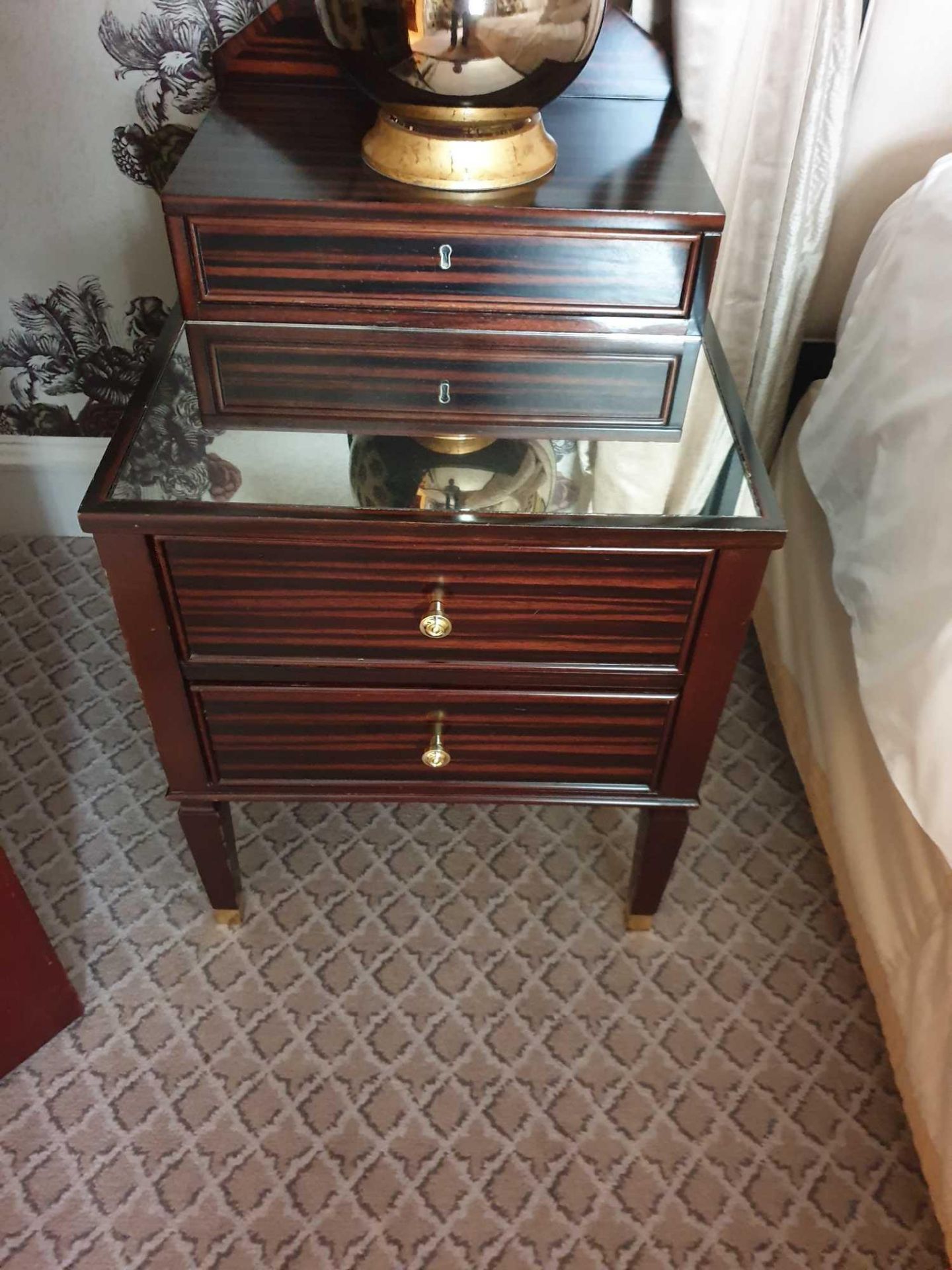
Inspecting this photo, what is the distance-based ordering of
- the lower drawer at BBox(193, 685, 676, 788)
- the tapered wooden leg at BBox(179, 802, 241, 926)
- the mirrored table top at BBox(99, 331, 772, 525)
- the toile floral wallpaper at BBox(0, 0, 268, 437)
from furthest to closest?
the toile floral wallpaper at BBox(0, 0, 268, 437)
the tapered wooden leg at BBox(179, 802, 241, 926)
the lower drawer at BBox(193, 685, 676, 788)
the mirrored table top at BBox(99, 331, 772, 525)

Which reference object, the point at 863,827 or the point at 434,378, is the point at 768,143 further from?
the point at 863,827

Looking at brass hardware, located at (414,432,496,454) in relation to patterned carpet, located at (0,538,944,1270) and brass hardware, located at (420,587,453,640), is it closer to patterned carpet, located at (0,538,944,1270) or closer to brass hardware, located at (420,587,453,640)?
brass hardware, located at (420,587,453,640)

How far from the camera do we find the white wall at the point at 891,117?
39.0 inches

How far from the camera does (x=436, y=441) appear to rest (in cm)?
74

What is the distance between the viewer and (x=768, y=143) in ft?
3.27

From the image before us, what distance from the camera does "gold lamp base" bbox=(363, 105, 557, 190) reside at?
0.79 metres

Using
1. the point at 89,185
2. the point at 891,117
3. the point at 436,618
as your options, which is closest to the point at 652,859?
the point at 436,618

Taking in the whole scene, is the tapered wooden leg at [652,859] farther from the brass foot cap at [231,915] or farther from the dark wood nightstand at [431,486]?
the brass foot cap at [231,915]

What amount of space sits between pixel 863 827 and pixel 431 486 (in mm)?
578

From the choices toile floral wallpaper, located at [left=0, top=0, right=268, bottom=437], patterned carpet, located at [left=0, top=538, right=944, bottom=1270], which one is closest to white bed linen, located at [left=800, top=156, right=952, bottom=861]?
patterned carpet, located at [left=0, top=538, right=944, bottom=1270]

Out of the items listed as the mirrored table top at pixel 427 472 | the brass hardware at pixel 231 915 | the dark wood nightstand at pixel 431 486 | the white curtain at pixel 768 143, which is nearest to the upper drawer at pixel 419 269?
the dark wood nightstand at pixel 431 486

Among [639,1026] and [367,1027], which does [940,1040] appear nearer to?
[639,1026]

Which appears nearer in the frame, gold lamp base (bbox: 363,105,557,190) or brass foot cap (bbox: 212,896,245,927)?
gold lamp base (bbox: 363,105,557,190)

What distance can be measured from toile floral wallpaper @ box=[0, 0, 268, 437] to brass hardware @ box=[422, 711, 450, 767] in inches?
29.7
